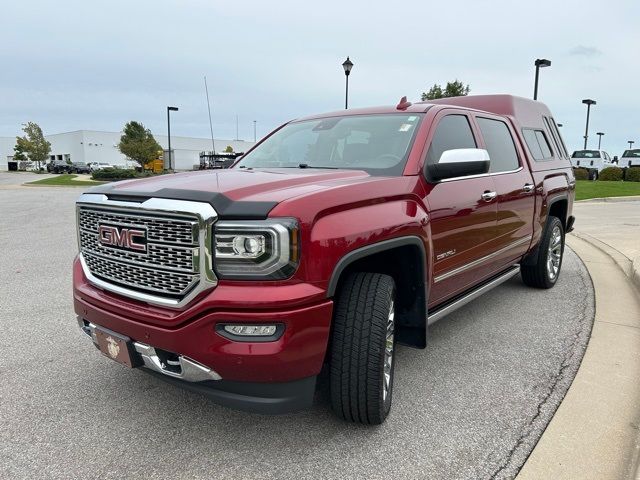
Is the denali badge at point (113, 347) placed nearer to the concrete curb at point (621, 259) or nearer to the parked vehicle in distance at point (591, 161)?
the concrete curb at point (621, 259)

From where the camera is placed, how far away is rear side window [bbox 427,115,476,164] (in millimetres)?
3391

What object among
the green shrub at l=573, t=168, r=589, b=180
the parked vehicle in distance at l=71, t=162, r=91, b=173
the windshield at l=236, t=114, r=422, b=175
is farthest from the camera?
the parked vehicle in distance at l=71, t=162, r=91, b=173

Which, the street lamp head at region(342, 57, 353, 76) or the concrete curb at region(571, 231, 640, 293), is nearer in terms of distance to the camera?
the concrete curb at region(571, 231, 640, 293)

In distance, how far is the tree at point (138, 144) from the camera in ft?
147

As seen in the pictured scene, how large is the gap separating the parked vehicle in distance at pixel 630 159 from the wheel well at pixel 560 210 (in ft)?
97.8

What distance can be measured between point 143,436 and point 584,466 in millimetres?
2282

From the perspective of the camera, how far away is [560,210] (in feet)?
19.9

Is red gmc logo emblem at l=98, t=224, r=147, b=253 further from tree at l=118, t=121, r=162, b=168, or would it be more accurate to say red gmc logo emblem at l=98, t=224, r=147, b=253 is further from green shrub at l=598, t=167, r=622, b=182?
tree at l=118, t=121, r=162, b=168

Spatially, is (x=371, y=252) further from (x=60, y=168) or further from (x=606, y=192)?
(x=60, y=168)

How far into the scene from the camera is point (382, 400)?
2645mm

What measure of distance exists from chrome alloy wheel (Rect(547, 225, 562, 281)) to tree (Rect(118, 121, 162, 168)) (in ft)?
145

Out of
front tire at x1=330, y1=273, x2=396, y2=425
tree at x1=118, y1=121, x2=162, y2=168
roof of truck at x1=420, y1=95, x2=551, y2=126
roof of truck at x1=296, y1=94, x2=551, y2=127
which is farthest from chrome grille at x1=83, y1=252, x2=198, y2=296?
tree at x1=118, y1=121, x2=162, y2=168

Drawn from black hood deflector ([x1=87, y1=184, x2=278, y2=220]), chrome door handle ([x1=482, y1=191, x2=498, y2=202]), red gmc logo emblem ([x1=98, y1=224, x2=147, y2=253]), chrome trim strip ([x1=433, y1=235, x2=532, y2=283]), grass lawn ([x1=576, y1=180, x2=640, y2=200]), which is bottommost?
grass lawn ([x1=576, y1=180, x2=640, y2=200])

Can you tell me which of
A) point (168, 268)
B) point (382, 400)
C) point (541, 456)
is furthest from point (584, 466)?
point (168, 268)
